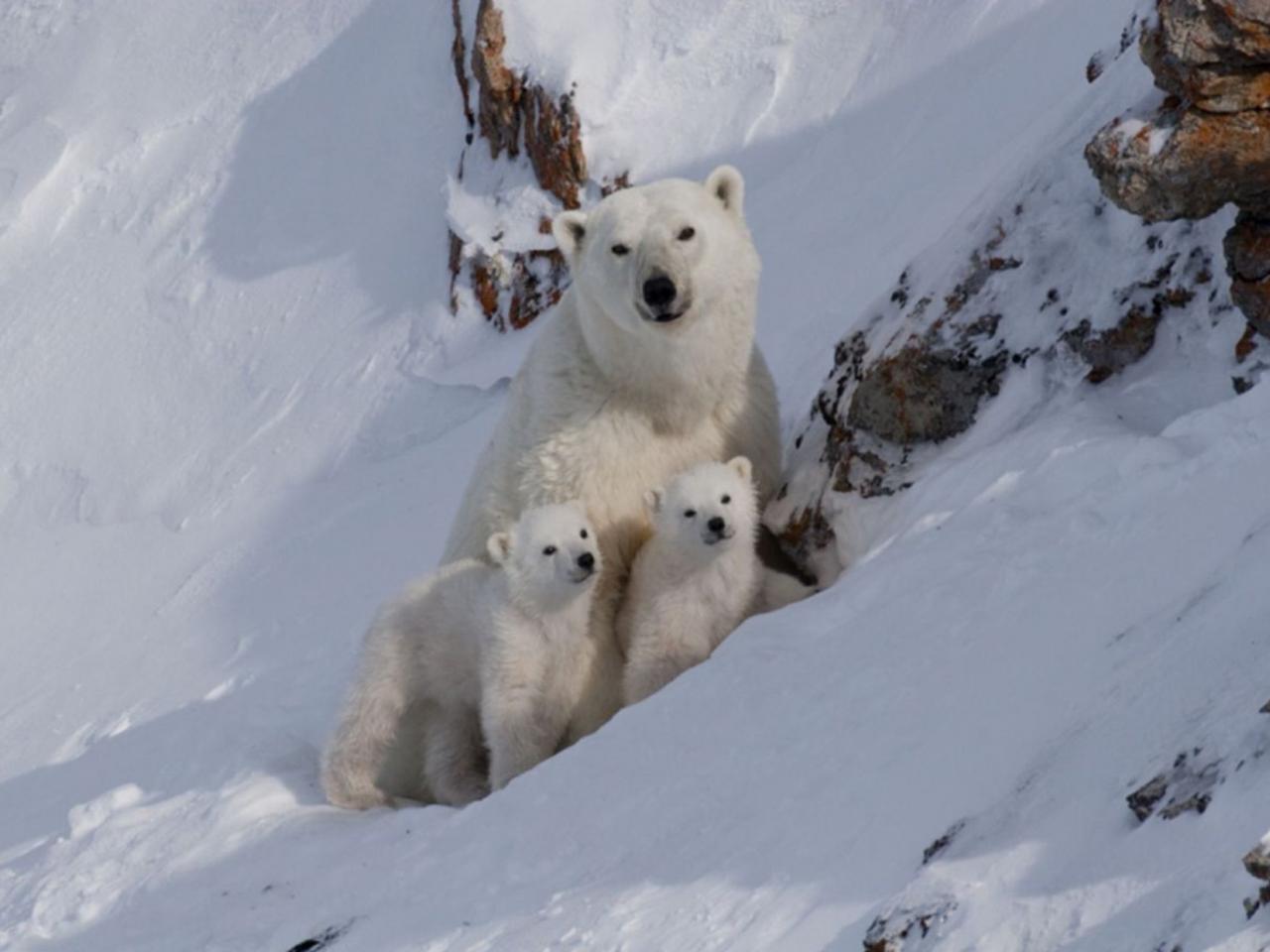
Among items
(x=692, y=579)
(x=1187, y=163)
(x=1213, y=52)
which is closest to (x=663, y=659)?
(x=692, y=579)

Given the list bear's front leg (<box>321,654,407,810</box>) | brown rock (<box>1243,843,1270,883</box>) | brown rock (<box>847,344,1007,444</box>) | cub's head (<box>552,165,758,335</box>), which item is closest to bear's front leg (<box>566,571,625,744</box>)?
bear's front leg (<box>321,654,407,810</box>)

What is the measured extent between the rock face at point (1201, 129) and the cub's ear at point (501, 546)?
109 inches

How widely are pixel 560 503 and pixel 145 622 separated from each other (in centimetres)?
799

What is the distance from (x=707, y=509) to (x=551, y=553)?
26.2 inches

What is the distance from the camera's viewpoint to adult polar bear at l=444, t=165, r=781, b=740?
26.4ft

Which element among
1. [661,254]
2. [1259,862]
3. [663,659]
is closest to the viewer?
[1259,862]

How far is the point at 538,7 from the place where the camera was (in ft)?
53.9

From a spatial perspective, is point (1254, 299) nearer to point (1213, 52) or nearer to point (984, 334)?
point (1213, 52)

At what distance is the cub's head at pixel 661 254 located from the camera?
25.8 feet

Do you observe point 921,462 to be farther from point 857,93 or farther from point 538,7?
point 538,7

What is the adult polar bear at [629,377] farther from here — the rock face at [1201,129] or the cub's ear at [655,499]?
the rock face at [1201,129]

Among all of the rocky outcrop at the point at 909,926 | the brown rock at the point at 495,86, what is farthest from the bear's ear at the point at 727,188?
the brown rock at the point at 495,86

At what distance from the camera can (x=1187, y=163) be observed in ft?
21.7

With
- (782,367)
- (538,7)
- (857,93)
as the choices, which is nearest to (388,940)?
(782,367)
